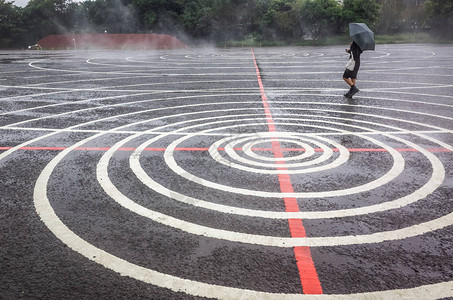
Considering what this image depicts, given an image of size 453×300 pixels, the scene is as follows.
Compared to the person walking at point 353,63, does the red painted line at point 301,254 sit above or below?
below

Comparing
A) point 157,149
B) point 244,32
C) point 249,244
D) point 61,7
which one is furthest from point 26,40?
point 249,244

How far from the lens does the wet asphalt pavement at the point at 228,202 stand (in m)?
3.07

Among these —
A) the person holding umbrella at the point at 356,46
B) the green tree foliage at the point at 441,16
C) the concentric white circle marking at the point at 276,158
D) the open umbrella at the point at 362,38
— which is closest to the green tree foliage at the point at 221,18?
the green tree foliage at the point at 441,16

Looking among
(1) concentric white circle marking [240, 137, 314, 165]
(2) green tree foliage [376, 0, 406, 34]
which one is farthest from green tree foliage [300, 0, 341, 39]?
(1) concentric white circle marking [240, 137, 314, 165]

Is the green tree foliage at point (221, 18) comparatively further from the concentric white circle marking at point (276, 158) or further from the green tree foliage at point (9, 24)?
the concentric white circle marking at point (276, 158)

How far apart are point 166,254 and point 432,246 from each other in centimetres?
253

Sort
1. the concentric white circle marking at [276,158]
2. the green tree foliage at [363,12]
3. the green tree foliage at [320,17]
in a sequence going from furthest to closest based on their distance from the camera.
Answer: the green tree foliage at [320,17] → the green tree foliage at [363,12] → the concentric white circle marking at [276,158]

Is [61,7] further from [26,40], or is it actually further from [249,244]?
[249,244]

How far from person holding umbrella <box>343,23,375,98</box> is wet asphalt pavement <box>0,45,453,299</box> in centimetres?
116

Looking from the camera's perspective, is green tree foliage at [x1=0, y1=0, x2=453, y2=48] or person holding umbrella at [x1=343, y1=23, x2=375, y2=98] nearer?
person holding umbrella at [x1=343, y1=23, x2=375, y2=98]

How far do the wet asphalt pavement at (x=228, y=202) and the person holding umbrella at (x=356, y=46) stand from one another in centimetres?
116

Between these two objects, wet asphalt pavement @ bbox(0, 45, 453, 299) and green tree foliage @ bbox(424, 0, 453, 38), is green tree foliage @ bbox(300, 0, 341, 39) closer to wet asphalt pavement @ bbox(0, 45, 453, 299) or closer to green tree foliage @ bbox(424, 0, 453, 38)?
green tree foliage @ bbox(424, 0, 453, 38)

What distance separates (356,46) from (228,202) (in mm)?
7797

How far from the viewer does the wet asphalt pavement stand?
3.07 metres
